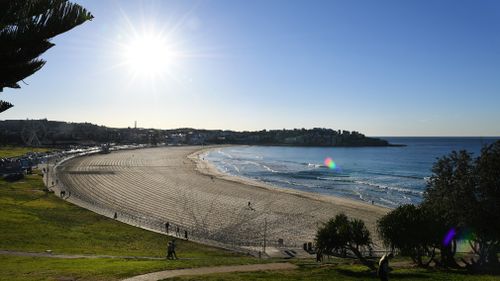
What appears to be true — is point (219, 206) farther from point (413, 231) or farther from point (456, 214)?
point (456, 214)

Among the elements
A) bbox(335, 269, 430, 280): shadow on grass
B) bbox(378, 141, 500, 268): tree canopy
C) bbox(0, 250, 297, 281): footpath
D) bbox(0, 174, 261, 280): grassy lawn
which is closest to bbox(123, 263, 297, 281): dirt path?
bbox(0, 250, 297, 281): footpath

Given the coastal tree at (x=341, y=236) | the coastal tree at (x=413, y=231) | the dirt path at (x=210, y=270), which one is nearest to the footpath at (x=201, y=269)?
the dirt path at (x=210, y=270)

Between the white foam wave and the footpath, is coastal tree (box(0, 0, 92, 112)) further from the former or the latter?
the white foam wave

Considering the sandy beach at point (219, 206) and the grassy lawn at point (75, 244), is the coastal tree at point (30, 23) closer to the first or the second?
the grassy lawn at point (75, 244)

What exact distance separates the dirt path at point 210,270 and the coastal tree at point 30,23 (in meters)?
8.53

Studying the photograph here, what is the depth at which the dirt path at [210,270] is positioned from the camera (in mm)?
14648

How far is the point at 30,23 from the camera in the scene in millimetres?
7484

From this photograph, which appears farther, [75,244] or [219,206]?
[219,206]

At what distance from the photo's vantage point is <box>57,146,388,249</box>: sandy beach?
35062 millimetres

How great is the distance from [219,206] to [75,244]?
2179cm

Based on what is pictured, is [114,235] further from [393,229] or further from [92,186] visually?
[92,186]

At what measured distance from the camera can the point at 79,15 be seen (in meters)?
7.51

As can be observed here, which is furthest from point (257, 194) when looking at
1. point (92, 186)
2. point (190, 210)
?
point (92, 186)

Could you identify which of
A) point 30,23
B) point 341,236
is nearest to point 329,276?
point 341,236
